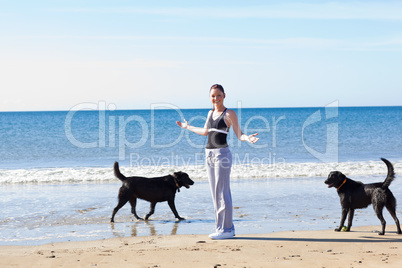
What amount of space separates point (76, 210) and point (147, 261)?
437 cm

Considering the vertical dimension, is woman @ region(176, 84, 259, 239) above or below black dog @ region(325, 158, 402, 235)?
above

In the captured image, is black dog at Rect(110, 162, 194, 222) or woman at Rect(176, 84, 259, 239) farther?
black dog at Rect(110, 162, 194, 222)

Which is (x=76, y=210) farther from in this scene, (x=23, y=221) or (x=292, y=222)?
A: (x=292, y=222)

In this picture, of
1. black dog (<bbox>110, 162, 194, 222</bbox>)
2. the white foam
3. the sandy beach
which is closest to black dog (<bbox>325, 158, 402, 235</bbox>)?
the sandy beach

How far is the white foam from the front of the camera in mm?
14195

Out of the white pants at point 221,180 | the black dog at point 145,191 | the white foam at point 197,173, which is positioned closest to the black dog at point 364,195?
the white pants at point 221,180

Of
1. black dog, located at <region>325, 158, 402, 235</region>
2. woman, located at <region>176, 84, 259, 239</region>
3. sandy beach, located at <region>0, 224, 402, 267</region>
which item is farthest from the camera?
black dog, located at <region>325, 158, 402, 235</region>

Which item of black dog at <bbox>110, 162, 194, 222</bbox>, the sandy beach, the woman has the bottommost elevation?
the sandy beach

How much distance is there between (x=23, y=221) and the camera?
8.03 meters

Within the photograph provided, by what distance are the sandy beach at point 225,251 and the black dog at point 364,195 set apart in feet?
1.10

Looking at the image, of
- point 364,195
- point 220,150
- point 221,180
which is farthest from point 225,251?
point 364,195

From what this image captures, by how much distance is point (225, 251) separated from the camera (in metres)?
5.54

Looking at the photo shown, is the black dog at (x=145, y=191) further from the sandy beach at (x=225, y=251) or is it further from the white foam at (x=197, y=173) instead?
the white foam at (x=197, y=173)

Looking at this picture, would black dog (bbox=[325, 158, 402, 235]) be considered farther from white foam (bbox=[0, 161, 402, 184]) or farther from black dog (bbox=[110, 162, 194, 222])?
white foam (bbox=[0, 161, 402, 184])
